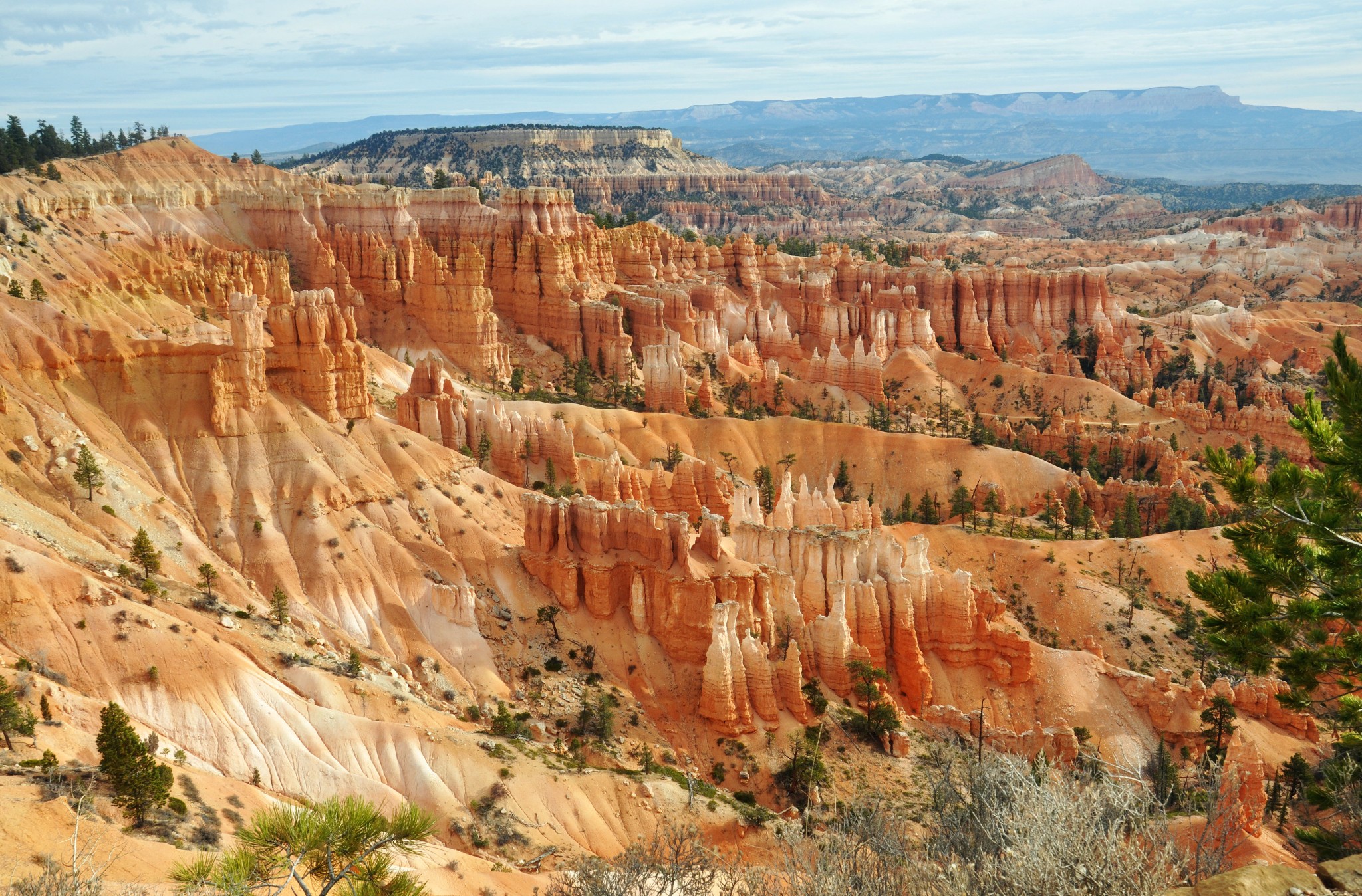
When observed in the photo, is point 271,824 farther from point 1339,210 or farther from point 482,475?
point 1339,210

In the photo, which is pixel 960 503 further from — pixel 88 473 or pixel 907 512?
pixel 88 473

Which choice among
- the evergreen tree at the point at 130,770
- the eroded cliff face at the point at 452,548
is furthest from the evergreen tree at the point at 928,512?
the evergreen tree at the point at 130,770

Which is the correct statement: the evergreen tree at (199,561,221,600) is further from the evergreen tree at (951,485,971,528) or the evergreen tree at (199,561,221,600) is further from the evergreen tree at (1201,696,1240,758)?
the evergreen tree at (951,485,971,528)

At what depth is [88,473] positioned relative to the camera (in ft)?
141

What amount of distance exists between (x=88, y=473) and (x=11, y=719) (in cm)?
1838

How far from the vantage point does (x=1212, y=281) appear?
15662cm

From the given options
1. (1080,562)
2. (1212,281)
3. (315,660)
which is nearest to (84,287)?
(315,660)

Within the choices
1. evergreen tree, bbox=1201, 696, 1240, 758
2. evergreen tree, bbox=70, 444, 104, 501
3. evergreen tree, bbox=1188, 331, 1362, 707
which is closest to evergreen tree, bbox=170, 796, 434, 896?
evergreen tree, bbox=1188, 331, 1362, 707

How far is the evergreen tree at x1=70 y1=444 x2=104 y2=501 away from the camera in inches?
1695

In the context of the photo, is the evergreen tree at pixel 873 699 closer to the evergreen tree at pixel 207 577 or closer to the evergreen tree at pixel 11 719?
the evergreen tree at pixel 207 577

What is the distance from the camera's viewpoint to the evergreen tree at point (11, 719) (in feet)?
87.3

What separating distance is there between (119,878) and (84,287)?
50.8 metres

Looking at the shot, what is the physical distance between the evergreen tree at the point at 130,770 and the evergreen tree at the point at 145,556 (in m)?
13.2

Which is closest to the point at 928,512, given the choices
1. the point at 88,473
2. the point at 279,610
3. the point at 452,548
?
the point at 452,548
